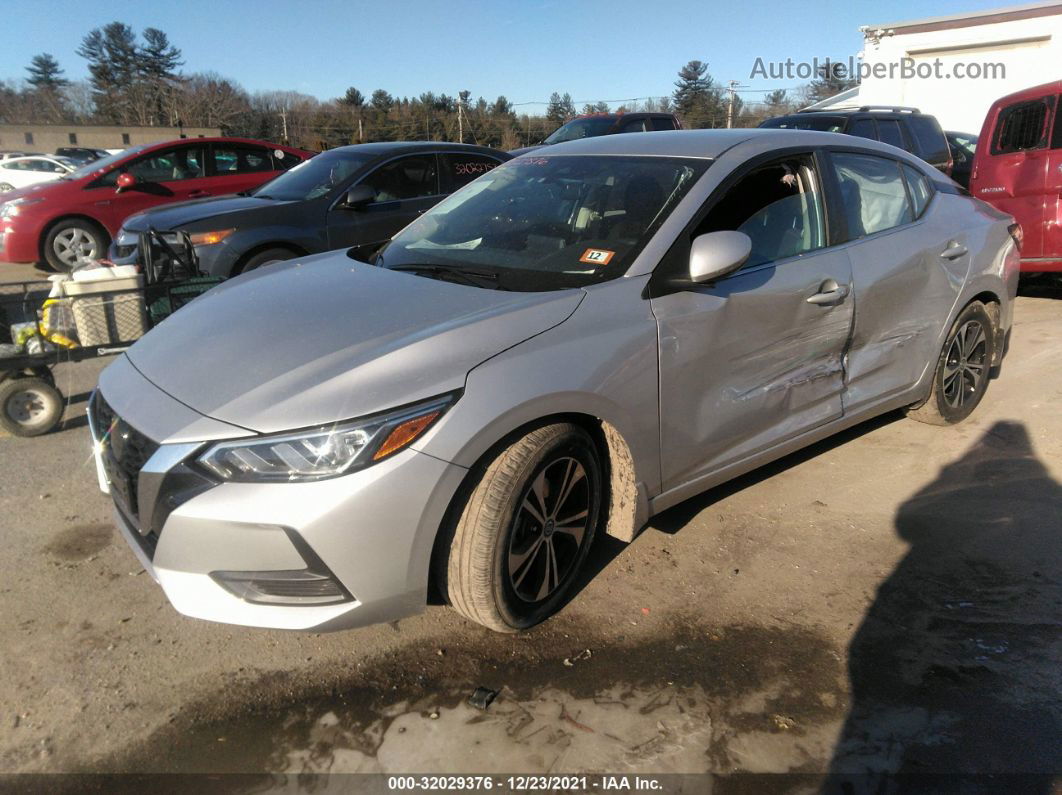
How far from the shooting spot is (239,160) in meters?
10.4

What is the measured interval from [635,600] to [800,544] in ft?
2.96

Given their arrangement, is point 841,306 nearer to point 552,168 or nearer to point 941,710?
point 552,168

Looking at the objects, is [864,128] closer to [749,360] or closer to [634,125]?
[634,125]

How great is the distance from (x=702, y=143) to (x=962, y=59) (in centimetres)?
2037

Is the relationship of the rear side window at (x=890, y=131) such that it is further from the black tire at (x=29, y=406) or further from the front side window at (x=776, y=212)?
the black tire at (x=29, y=406)

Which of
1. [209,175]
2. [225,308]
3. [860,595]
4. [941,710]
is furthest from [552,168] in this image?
[209,175]

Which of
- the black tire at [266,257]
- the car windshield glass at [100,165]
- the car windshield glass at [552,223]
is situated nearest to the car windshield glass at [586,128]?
the car windshield glass at [100,165]

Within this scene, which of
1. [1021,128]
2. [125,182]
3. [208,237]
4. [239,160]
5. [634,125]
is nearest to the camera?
[208,237]

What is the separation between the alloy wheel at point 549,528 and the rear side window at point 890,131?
941cm

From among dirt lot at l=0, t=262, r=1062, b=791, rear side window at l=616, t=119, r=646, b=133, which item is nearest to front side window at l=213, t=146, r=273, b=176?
rear side window at l=616, t=119, r=646, b=133

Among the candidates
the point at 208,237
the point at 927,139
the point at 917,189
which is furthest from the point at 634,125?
the point at 917,189

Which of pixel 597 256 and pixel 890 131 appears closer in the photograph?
pixel 597 256

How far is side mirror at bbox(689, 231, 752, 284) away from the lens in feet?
9.61

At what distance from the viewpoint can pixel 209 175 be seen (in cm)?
1017
